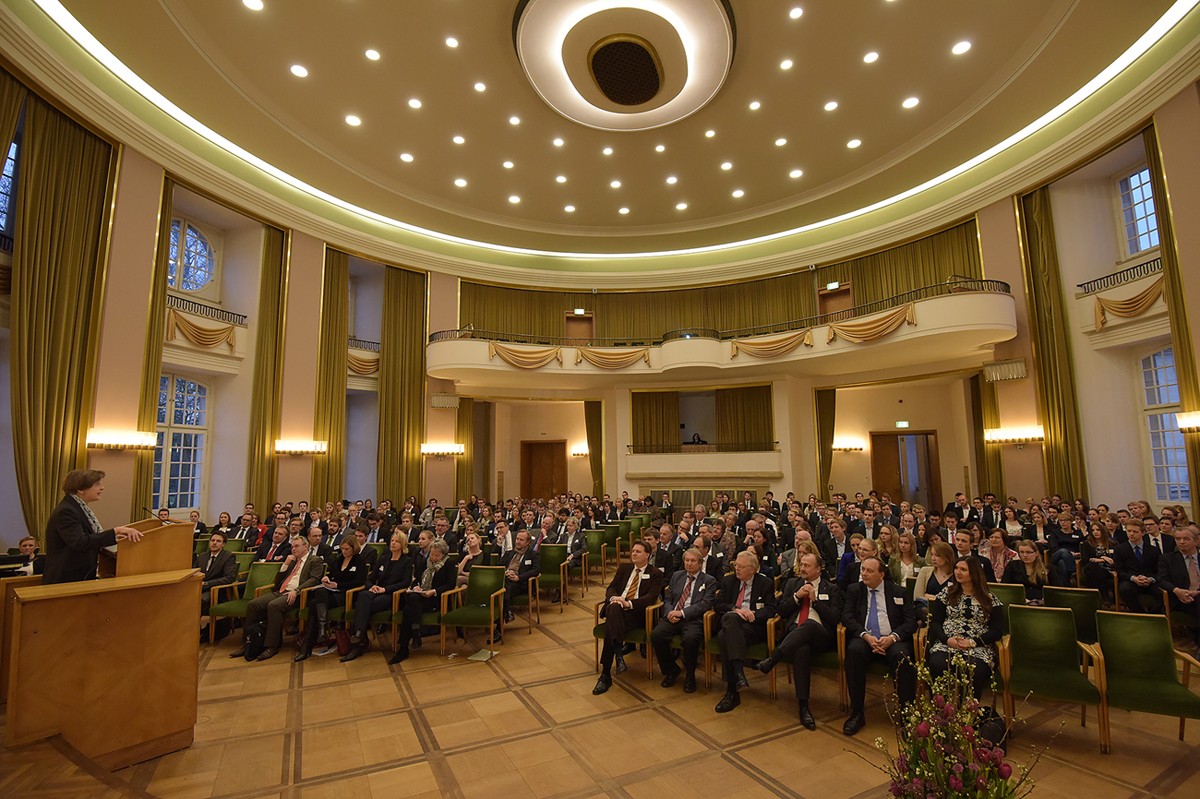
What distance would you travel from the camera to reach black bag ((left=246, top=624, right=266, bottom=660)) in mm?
4973

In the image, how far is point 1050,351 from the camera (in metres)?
10.0

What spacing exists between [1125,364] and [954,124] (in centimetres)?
485

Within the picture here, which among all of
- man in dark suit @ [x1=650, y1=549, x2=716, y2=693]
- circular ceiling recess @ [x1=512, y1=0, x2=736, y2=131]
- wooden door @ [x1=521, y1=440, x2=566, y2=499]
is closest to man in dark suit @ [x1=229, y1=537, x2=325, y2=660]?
man in dark suit @ [x1=650, y1=549, x2=716, y2=693]

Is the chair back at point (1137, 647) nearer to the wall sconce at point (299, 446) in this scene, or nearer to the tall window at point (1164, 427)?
the tall window at point (1164, 427)

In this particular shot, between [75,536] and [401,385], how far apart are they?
1060 cm

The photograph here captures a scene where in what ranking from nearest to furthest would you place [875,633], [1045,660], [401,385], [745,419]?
[1045,660] < [875,633] < [401,385] < [745,419]

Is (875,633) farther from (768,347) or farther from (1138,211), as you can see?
(1138,211)

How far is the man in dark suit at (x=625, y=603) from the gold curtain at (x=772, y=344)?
885cm

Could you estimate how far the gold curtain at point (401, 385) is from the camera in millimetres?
13023

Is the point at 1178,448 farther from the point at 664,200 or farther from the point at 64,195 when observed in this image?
the point at 64,195

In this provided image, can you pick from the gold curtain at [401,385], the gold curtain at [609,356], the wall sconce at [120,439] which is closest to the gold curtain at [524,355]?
the gold curtain at [609,356]

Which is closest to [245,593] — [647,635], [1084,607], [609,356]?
[647,635]

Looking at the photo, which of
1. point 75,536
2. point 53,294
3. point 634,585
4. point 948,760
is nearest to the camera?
point 948,760

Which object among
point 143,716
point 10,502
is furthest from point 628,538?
point 10,502
